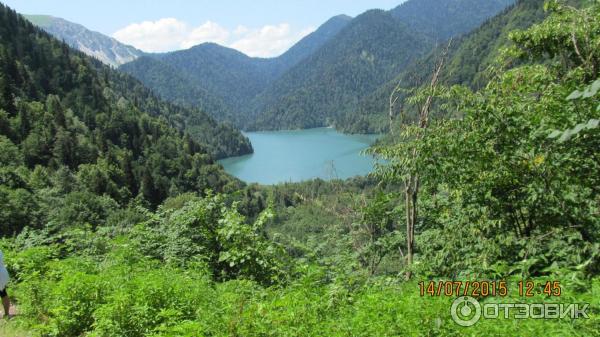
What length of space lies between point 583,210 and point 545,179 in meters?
0.66

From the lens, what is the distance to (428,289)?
4.92 meters

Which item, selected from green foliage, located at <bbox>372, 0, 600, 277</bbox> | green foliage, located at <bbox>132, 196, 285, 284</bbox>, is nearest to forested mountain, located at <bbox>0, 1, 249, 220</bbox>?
green foliage, located at <bbox>132, 196, 285, 284</bbox>

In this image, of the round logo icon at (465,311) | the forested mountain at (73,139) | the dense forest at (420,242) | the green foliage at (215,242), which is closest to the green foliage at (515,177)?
the dense forest at (420,242)

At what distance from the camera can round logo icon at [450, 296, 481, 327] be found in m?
4.12

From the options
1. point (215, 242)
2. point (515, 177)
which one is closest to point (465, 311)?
point (515, 177)

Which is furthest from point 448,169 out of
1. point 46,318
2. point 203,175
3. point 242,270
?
point 203,175

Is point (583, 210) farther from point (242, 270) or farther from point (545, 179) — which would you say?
point (242, 270)

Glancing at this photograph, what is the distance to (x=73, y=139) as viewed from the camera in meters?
86.5

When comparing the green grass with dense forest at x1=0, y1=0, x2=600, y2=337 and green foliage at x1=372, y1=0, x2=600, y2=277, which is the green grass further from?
green foliage at x1=372, y1=0, x2=600, y2=277

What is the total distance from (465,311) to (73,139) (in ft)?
310

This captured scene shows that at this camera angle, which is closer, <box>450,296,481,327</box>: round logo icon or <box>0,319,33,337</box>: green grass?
<box>450,296,481,327</box>: round logo icon

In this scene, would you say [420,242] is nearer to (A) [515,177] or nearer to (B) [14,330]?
(A) [515,177]

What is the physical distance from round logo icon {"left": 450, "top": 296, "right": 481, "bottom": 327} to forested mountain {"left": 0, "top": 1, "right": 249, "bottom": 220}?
43.0 metres

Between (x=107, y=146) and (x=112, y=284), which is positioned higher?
(x=112, y=284)
